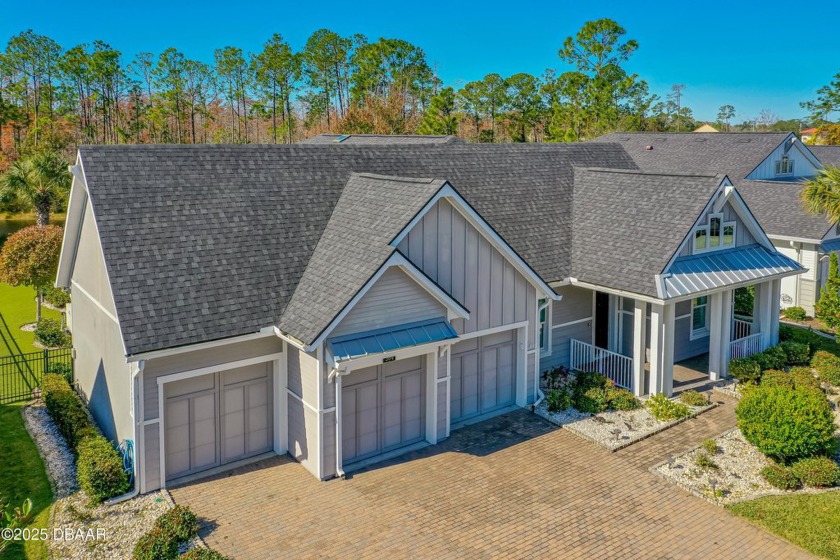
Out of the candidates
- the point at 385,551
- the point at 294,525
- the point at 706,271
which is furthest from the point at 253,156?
the point at 706,271

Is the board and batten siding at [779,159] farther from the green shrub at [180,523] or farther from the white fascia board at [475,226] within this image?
the green shrub at [180,523]

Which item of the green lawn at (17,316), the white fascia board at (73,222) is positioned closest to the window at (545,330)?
the white fascia board at (73,222)

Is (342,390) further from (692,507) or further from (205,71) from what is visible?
(205,71)

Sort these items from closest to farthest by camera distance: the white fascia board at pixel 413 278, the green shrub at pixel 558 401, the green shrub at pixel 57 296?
the white fascia board at pixel 413 278, the green shrub at pixel 558 401, the green shrub at pixel 57 296

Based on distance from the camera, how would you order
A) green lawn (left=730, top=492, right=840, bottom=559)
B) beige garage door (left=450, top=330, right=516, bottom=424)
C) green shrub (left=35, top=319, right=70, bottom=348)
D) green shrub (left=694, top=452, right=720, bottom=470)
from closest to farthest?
1. green lawn (left=730, top=492, right=840, bottom=559)
2. green shrub (left=694, top=452, right=720, bottom=470)
3. beige garage door (left=450, top=330, right=516, bottom=424)
4. green shrub (left=35, top=319, right=70, bottom=348)

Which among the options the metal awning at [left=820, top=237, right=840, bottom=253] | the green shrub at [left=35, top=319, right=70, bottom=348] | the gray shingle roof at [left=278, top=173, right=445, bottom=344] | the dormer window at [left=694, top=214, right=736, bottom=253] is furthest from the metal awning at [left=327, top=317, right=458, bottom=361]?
the metal awning at [left=820, top=237, right=840, bottom=253]

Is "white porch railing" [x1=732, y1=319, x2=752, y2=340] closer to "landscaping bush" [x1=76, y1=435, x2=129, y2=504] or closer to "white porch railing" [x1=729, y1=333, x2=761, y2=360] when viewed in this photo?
"white porch railing" [x1=729, y1=333, x2=761, y2=360]
